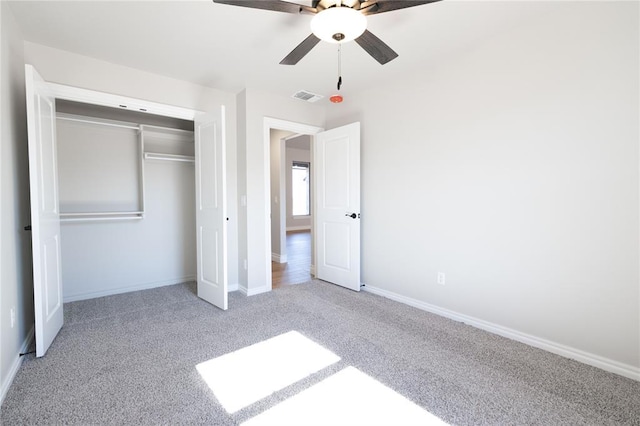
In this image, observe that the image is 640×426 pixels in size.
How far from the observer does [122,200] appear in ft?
12.0

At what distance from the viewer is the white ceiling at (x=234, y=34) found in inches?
82.5

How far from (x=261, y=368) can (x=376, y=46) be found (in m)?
2.30

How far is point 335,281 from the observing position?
3.97 metres

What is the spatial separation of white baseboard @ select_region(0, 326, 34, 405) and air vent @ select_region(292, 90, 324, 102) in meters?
3.42

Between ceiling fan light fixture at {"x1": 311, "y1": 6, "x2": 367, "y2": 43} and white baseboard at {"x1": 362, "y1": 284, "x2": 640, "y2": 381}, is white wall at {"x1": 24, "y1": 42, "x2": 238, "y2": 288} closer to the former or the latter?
ceiling fan light fixture at {"x1": 311, "y1": 6, "x2": 367, "y2": 43}

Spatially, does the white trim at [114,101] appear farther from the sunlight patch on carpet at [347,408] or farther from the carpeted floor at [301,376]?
the sunlight patch on carpet at [347,408]

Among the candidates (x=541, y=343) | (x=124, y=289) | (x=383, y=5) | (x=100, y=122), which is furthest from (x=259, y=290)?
(x=383, y=5)

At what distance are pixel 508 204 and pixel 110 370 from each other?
10.4 feet

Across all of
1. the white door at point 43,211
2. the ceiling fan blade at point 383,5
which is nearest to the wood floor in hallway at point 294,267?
the white door at point 43,211

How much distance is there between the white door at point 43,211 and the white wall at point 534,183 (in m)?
3.08

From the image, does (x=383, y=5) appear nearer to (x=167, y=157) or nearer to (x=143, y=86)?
(x=143, y=86)

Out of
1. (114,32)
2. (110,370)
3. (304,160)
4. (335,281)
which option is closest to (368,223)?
(335,281)

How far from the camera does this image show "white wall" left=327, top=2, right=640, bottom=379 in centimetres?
193

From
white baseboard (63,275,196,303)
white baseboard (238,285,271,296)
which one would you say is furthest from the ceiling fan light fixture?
white baseboard (63,275,196,303)
